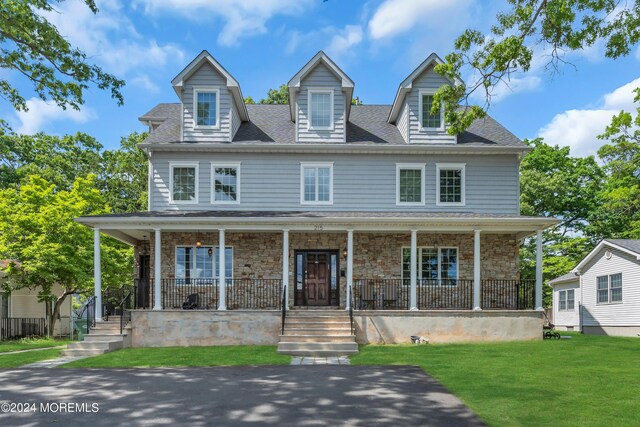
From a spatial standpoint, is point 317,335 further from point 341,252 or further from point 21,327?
point 21,327

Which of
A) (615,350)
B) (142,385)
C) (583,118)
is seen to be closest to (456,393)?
(142,385)

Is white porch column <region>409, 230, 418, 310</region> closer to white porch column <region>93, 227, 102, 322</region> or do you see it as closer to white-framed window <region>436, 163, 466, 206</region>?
white-framed window <region>436, 163, 466, 206</region>

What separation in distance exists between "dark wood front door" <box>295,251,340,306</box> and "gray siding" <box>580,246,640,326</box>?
483 inches

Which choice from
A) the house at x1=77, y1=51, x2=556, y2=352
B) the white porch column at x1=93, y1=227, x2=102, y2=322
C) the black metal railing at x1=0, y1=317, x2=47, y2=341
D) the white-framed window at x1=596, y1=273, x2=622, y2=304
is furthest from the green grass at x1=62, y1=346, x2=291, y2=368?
the white-framed window at x1=596, y1=273, x2=622, y2=304

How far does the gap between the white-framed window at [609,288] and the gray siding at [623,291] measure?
0.61 feet

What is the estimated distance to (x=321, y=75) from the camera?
56.0 ft

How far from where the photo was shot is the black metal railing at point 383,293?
16.2 meters

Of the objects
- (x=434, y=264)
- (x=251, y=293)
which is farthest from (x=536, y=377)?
(x=251, y=293)

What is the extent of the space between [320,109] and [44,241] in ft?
39.0

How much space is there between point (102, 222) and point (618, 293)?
20.5 m

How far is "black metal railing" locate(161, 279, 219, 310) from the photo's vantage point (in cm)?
1636

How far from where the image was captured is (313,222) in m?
14.9

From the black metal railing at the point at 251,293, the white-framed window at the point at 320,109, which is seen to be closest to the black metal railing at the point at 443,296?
the black metal railing at the point at 251,293

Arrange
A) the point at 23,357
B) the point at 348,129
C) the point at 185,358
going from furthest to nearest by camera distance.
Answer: the point at 348,129 → the point at 23,357 → the point at 185,358
